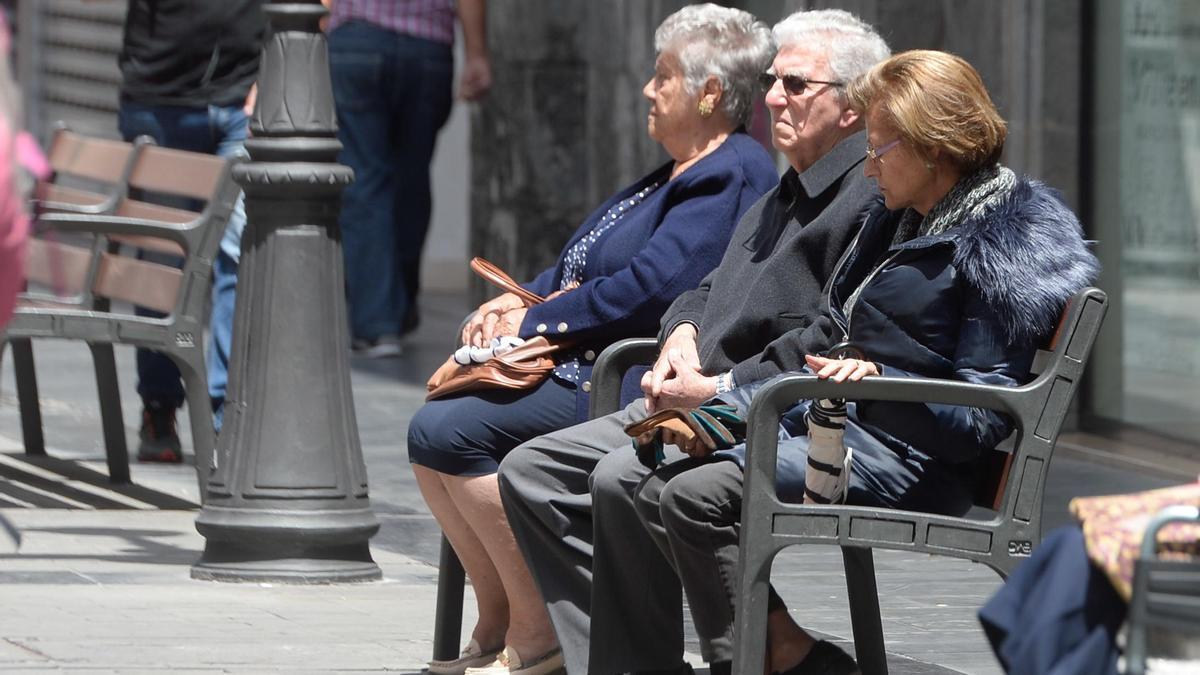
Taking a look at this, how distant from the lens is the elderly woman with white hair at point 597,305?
5.05 m

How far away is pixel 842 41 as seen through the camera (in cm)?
489

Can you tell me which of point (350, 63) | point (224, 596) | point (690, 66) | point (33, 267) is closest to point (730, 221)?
point (690, 66)

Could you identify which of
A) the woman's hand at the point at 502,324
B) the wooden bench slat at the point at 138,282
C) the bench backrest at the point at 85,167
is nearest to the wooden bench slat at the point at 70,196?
the bench backrest at the point at 85,167

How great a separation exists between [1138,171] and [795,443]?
460 cm

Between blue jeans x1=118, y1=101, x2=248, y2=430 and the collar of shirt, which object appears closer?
the collar of shirt

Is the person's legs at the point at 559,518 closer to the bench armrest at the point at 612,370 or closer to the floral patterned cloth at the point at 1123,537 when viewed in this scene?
the bench armrest at the point at 612,370

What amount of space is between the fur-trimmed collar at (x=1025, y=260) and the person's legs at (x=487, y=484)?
4.04ft

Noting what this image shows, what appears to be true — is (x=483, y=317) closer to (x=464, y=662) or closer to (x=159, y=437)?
(x=464, y=662)

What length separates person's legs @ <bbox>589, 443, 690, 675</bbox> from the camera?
180 inches

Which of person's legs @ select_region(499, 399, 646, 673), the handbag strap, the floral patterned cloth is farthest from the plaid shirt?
the floral patterned cloth

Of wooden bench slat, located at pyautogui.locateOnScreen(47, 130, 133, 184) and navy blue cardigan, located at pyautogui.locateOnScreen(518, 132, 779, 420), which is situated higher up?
navy blue cardigan, located at pyautogui.locateOnScreen(518, 132, 779, 420)

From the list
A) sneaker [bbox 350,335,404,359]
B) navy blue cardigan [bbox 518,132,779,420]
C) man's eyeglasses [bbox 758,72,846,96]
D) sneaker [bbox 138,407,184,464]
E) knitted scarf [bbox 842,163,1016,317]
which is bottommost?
sneaker [bbox 350,335,404,359]

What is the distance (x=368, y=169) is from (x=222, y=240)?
3.66 m

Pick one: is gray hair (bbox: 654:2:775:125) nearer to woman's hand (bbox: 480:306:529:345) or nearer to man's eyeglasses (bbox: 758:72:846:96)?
man's eyeglasses (bbox: 758:72:846:96)
